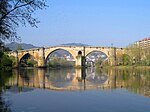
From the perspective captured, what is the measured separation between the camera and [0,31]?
1591cm

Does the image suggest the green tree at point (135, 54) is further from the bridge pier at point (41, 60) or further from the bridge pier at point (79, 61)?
the bridge pier at point (41, 60)

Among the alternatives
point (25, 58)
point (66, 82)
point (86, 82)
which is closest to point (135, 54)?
point (25, 58)

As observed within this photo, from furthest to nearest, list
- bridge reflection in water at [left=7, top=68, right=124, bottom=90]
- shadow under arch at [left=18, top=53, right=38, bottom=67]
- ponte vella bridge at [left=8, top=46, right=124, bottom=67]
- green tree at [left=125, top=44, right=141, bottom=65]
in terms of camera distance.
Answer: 1. shadow under arch at [left=18, top=53, right=38, bottom=67]
2. ponte vella bridge at [left=8, top=46, right=124, bottom=67]
3. green tree at [left=125, top=44, right=141, bottom=65]
4. bridge reflection in water at [left=7, top=68, right=124, bottom=90]

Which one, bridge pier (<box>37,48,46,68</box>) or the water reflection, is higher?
bridge pier (<box>37,48,46,68</box>)

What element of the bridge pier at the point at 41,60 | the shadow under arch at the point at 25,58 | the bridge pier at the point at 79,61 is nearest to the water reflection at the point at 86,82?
the bridge pier at the point at 79,61

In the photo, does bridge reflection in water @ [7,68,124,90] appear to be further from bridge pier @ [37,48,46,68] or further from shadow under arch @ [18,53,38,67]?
shadow under arch @ [18,53,38,67]

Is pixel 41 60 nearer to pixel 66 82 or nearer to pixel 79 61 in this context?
pixel 79 61

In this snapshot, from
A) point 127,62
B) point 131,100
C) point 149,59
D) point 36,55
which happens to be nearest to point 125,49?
point 127,62

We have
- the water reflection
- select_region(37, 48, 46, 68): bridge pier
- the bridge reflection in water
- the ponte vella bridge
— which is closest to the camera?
the water reflection

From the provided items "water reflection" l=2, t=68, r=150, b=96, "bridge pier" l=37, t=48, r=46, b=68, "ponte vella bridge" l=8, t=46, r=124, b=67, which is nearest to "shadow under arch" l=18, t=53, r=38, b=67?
"ponte vella bridge" l=8, t=46, r=124, b=67

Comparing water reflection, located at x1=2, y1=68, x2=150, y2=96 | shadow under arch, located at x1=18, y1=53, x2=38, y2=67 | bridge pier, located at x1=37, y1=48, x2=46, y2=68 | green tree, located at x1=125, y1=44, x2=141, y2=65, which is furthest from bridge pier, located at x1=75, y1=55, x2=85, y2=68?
water reflection, located at x1=2, y1=68, x2=150, y2=96

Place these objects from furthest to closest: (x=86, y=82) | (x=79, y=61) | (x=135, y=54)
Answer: (x=79, y=61) → (x=135, y=54) → (x=86, y=82)

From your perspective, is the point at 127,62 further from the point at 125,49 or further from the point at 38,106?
the point at 38,106

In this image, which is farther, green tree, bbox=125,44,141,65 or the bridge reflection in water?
green tree, bbox=125,44,141,65
